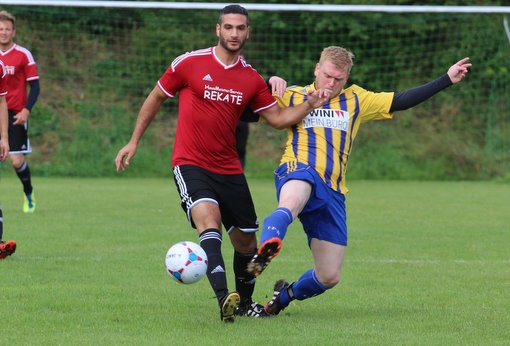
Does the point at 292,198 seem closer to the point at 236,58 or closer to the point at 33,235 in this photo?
the point at 236,58

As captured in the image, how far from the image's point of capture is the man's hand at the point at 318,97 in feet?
20.3

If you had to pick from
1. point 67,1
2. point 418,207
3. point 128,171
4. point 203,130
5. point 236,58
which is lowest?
point 128,171

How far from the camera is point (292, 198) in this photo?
19.5 feet

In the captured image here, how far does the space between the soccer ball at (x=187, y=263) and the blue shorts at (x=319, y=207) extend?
0.65 metres

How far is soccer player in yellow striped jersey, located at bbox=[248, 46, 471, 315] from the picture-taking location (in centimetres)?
626

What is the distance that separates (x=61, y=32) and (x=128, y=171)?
131 inches

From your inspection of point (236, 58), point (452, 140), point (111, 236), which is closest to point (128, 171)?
point (452, 140)

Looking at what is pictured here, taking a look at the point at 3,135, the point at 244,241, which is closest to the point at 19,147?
the point at 3,135

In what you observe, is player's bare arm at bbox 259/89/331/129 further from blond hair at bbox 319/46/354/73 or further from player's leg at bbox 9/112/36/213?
player's leg at bbox 9/112/36/213

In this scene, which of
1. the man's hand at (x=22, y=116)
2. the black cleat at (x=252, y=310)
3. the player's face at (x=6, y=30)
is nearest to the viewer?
the black cleat at (x=252, y=310)

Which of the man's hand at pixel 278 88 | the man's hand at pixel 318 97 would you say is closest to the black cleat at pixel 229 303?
the man's hand at pixel 318 97

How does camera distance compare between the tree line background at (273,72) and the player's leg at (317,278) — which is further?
the tree line background at (273,72)

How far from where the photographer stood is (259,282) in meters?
8.00

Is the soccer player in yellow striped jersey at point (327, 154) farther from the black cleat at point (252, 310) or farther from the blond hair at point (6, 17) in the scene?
the blond hair at point (6, 17)
